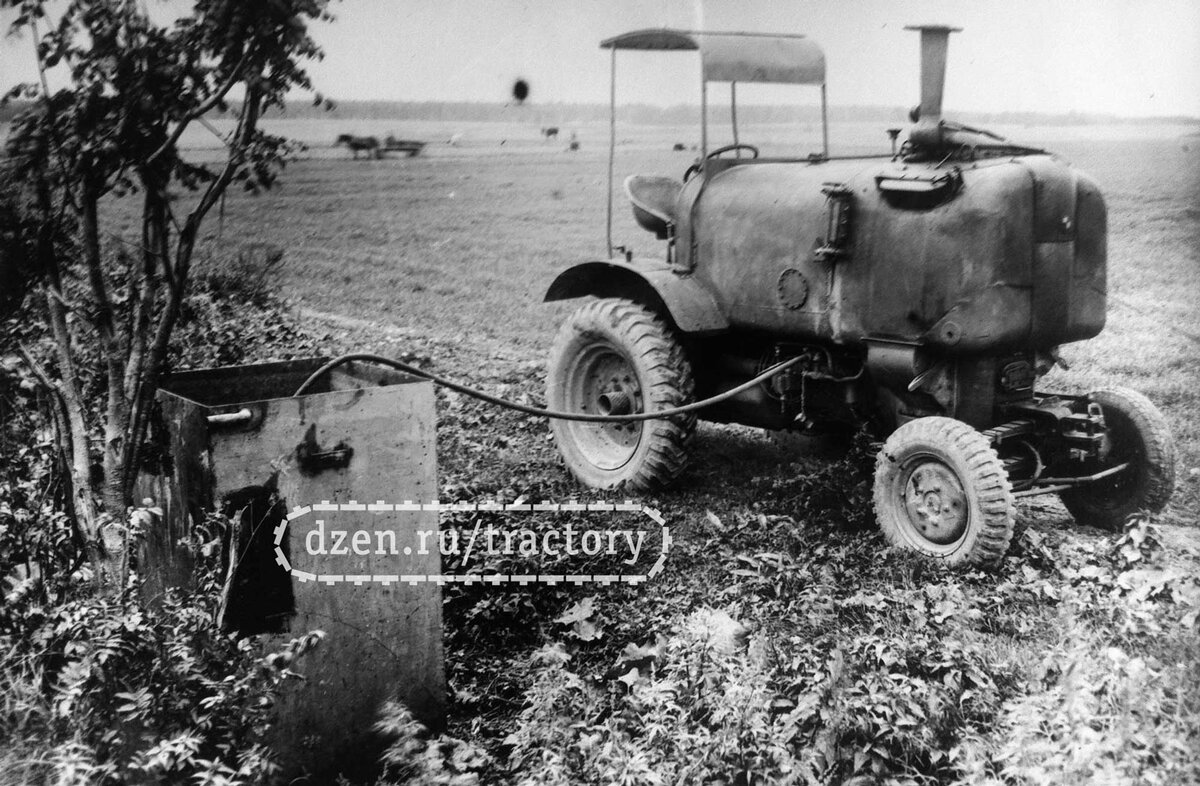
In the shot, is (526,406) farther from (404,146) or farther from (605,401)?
(404,146)

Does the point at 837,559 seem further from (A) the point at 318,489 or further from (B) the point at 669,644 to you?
(A) the point at 318,489

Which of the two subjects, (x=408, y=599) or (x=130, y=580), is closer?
(x=408, y=599)

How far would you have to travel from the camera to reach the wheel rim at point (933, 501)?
165 inches

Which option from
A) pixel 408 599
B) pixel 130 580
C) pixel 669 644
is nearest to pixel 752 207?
pixel 669 644

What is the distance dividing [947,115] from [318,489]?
3630 millimetres

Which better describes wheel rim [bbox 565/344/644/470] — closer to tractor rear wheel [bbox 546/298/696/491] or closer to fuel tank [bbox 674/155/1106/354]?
tractor rear wheel [bbox 546/298/696/491]

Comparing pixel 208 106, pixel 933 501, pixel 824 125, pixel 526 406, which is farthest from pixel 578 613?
pixel 824 125

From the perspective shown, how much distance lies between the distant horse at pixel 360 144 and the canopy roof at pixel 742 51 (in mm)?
1390

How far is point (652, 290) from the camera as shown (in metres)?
5.46

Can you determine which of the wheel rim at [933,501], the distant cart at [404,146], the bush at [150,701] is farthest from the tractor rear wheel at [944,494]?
the distant cart at [404,146]

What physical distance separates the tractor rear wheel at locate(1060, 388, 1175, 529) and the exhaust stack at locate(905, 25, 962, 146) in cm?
144

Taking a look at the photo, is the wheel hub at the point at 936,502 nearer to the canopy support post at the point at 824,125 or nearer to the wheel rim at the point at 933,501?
the wheel rim at the point at 933,501

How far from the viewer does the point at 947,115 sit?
5148 millimetres

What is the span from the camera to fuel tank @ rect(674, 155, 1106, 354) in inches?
167
